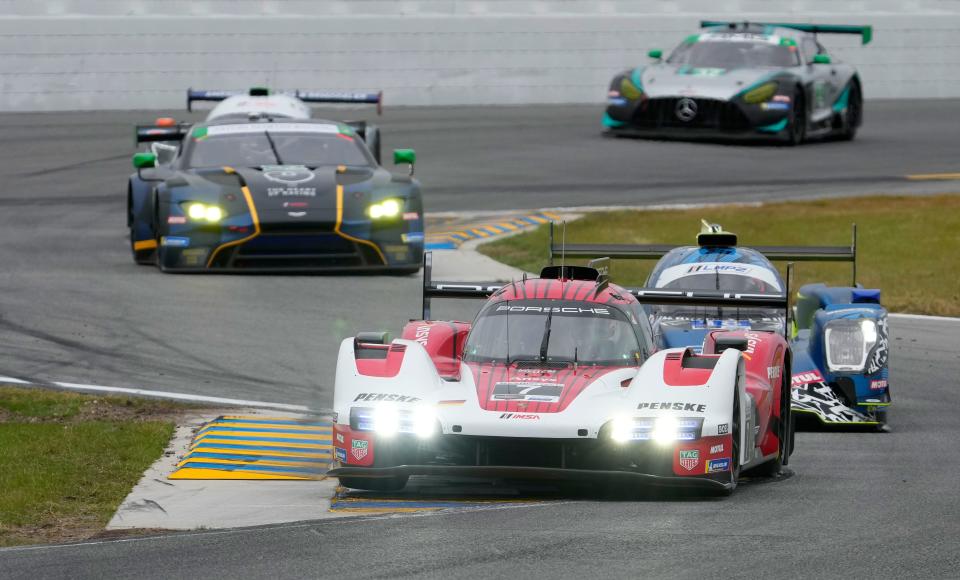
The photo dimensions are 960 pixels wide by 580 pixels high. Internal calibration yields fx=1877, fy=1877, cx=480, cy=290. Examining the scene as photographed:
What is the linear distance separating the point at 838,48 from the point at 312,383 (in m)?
23.7

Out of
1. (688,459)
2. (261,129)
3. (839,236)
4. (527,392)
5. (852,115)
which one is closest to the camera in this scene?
(688,459)

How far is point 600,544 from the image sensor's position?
324 inches

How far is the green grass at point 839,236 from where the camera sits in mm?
19281

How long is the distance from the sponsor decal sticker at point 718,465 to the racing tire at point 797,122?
61.7 feet

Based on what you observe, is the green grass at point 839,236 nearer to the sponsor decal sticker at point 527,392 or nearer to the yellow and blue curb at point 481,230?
the yellow and blue curb at point 481,230

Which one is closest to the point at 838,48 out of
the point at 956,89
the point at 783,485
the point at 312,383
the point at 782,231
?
the point at 956,89

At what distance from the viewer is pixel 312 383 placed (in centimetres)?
1389

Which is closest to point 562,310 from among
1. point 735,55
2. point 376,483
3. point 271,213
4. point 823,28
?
point 376,483

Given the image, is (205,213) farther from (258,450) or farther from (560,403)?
(560,403)

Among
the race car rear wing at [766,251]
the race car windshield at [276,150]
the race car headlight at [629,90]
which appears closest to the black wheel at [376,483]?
the race car rear wing at [766,251]

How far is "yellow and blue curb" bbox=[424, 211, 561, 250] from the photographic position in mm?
20984

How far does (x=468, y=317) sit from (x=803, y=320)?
330 cm

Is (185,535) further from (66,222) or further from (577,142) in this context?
(577,142)

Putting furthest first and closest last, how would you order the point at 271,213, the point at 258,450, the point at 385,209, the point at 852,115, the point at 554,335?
the point at 852,115 → the point at 385,209 → the point at 271,213 → the point at 258,450 → the point at 554,335
